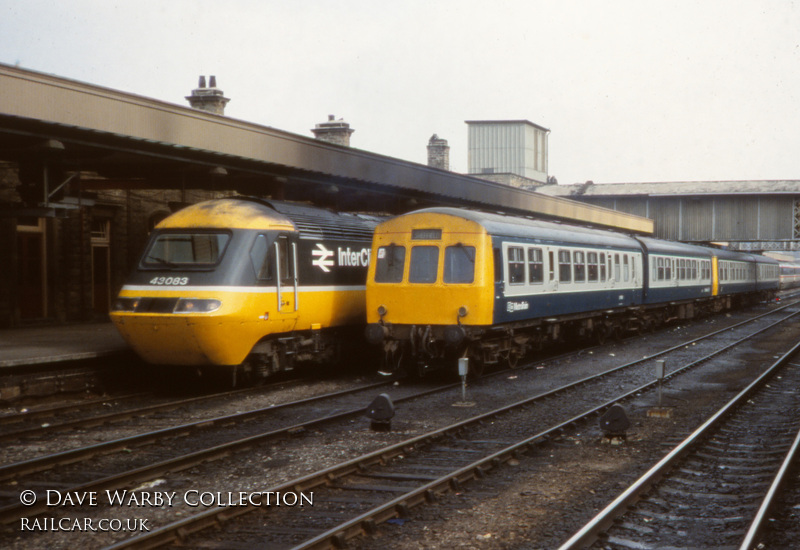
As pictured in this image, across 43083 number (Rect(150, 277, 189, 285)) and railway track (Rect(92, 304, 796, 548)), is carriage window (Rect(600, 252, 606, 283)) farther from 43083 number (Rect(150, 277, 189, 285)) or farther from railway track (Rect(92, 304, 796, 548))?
43083 number (Rect(150, 277, 189, 285))

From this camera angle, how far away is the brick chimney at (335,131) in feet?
103

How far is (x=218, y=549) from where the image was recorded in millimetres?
6219

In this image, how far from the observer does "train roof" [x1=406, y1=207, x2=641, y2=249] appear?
15.0 meters

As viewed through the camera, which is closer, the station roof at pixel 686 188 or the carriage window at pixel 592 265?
the carriage window at pixel 592 265

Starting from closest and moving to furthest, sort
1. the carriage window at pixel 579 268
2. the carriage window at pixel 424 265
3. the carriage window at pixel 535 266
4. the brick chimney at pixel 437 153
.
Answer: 1. the carriage window at pixel 424 265
2. the carriage window at pixel 535 266
3. the carriage window at pixel 579 268
4. the brick chimney at pixel 437 153

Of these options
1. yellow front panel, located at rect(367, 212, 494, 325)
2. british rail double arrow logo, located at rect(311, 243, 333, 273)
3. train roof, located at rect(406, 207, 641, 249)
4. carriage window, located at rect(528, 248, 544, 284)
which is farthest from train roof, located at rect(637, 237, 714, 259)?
british rail double arrow logo, located at rect(311, 243, 333, 273)

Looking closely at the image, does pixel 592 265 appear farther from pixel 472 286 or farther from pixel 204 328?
pixel 204 328

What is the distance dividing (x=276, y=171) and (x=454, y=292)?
5.62 m

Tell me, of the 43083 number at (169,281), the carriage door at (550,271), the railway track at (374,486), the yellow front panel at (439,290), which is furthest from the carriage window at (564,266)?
the 43083 number at (169,281)

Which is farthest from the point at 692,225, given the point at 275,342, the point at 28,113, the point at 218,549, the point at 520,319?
the point at 218,549

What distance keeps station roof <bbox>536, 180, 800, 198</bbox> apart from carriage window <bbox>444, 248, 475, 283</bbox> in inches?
1345

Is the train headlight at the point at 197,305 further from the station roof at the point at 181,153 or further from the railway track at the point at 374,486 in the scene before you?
the railway track at the point at 374,486

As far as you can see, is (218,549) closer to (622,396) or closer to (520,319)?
(622,396)

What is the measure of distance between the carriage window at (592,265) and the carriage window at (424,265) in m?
6.02
